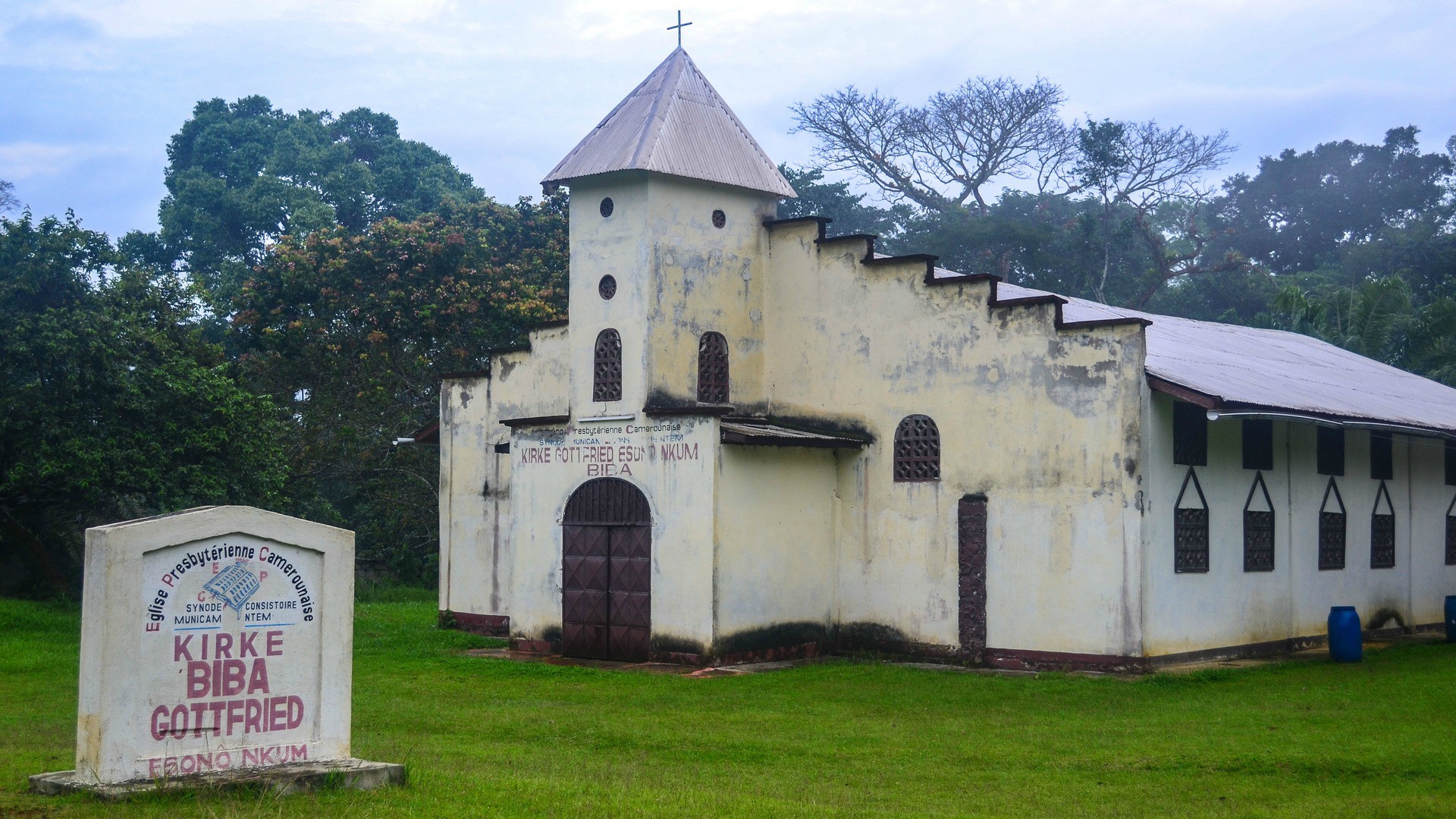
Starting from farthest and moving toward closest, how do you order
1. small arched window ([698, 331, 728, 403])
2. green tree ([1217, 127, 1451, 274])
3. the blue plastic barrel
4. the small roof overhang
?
1. green tree ([1217, 127, 1451, 274])
2. small arched window ([698, 331, 728, 403])
3. the blue plastic barrel
4. the small roof overhang

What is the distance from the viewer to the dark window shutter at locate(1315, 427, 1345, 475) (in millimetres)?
21953

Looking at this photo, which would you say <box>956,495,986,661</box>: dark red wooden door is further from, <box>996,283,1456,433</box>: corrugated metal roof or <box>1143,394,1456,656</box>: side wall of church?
<box>996,283,1456,433</box>: corrugated metal roof

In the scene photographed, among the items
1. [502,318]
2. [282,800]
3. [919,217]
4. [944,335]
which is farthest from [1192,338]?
[919,217]

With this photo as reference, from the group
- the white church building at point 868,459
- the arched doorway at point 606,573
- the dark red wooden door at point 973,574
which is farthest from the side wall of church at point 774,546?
the dark red wooden door at point 973,574

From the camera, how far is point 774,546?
777 inches

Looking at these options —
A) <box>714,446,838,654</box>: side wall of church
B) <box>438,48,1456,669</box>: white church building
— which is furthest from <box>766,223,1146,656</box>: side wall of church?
<box>714,446,838,654</box>: side wall of church

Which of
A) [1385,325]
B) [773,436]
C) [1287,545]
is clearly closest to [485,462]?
[773,436]

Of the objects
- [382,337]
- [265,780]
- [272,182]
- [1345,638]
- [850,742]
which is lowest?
[850,742]

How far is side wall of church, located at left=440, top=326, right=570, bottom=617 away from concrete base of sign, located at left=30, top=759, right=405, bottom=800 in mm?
13690

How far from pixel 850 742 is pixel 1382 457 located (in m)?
14.5

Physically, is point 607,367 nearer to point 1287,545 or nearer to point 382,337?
point 1287,545

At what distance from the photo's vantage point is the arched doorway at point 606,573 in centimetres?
1942

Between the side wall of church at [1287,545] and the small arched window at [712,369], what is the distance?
6.21 m

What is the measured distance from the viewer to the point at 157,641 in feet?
30.9
